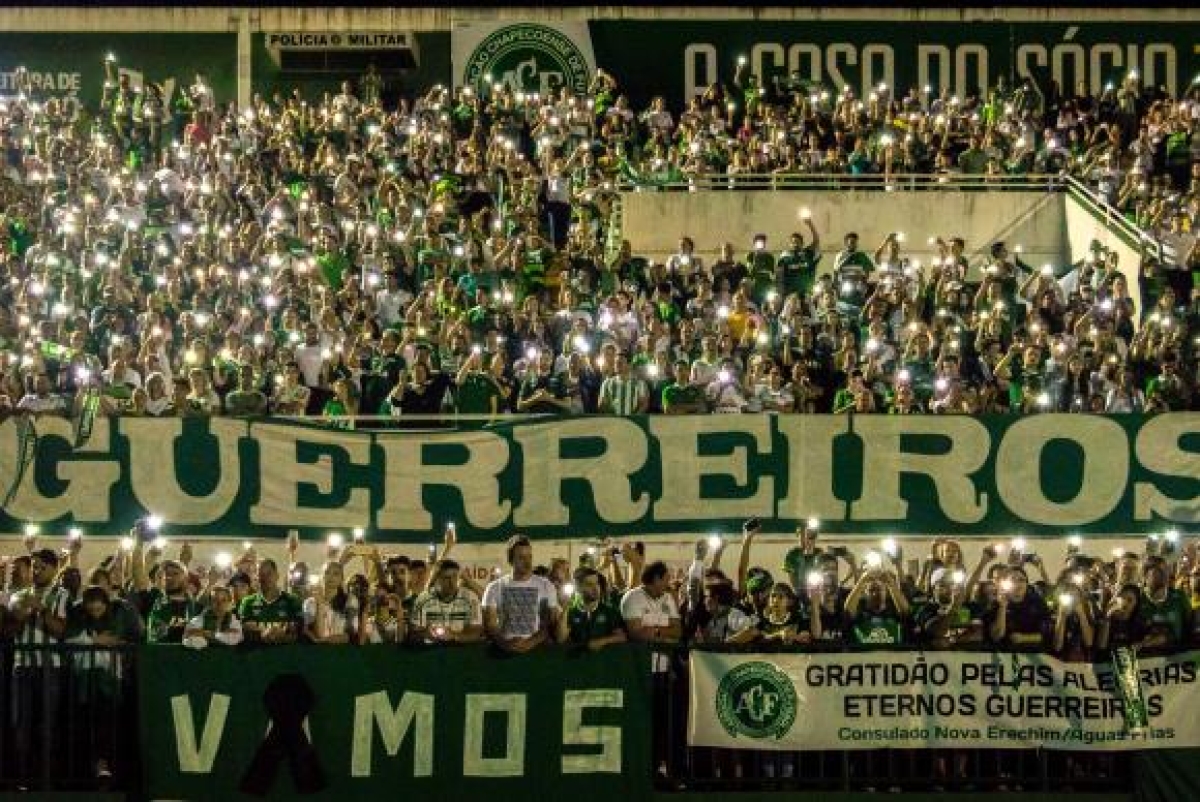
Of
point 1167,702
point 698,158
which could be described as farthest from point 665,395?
point 698,158

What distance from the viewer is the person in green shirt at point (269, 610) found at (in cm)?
1362

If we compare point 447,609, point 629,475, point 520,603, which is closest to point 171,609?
point 447,609

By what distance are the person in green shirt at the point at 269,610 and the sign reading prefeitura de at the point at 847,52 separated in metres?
15.5

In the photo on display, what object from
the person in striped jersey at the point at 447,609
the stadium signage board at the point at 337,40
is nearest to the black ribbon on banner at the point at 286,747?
the person in striped jersey at the point at 447,609

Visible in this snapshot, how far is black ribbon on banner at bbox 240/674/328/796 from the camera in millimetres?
13141

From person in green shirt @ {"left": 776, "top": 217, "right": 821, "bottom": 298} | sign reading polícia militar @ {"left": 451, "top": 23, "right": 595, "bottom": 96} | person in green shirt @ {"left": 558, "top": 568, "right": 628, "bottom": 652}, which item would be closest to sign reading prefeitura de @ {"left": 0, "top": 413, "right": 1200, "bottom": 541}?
person in green shirt @ {"left": 558, "top": 568, "right": 628, "bottom": 652}

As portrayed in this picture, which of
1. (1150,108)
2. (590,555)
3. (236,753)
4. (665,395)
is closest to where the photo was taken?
(236,753)

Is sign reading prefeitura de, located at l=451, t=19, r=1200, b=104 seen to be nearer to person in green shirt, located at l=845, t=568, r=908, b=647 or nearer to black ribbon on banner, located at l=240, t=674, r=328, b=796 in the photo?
person in green shirt, located at l=845, t=568, r=908, b=647

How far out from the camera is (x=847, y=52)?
28375 mm

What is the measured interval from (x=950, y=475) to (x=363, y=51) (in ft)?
48.3

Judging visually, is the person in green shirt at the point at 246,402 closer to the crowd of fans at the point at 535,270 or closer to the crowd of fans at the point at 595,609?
the crowd of fans at the point at 535,270

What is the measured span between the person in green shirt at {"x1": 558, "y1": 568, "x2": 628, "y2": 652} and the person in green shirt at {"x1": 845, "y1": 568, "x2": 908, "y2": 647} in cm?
153

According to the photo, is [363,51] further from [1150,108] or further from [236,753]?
[236,753]

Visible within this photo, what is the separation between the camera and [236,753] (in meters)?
13.1
